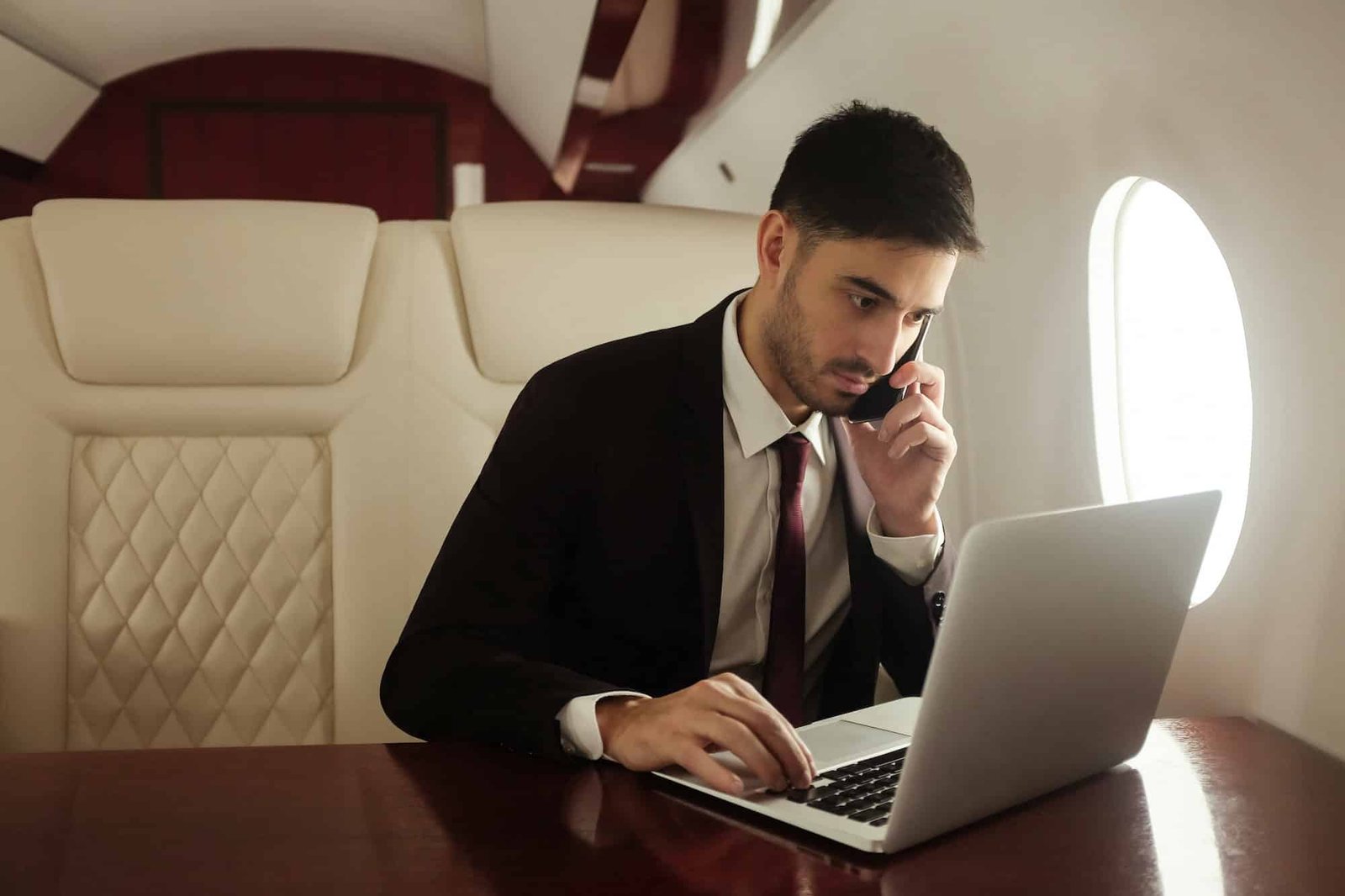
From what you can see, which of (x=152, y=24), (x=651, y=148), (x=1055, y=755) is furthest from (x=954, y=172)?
(x=152, y=24)

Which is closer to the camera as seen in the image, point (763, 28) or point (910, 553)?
point (910, 553)

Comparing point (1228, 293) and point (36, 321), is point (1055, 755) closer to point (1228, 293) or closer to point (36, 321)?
point (1228, 293)

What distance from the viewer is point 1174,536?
1012 mm

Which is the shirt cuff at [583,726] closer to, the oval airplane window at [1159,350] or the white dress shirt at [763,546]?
the white dress shirt at [763,546]

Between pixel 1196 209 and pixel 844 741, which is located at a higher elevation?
pixel 1196 209

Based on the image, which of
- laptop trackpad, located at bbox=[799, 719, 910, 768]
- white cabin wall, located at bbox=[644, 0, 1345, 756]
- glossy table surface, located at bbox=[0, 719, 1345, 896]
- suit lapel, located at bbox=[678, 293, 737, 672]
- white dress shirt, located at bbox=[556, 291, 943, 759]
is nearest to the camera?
glossy table surface, located at bbox=[0, 719, 1345, 896]

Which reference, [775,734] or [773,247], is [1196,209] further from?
[775,734]

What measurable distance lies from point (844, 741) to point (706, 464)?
0.42 meters

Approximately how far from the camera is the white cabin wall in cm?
130

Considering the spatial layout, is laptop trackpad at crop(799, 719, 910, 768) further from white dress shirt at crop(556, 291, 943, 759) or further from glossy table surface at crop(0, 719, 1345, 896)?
white dress shirt at crop(556, 291, 943, 759)

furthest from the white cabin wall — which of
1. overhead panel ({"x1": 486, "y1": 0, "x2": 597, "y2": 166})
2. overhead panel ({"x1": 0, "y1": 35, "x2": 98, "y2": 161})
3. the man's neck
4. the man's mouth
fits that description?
overhead panel ({"x1": 0, "y1": 35, "x2": 98, "y2": 161})

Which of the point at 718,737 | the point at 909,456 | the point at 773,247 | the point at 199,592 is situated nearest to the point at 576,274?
the point at 773,247

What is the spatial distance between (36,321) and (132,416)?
0.64ft

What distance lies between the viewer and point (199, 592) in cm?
189
